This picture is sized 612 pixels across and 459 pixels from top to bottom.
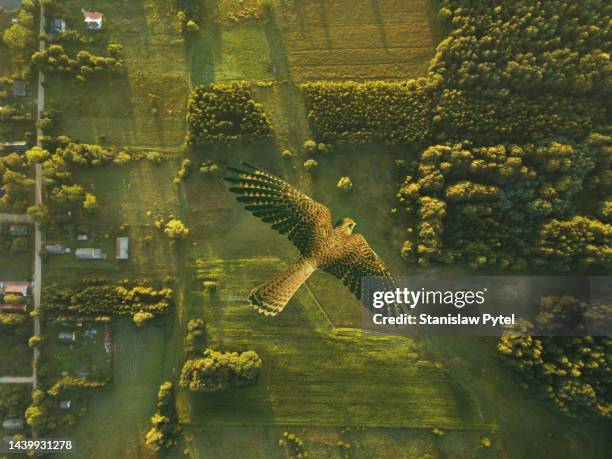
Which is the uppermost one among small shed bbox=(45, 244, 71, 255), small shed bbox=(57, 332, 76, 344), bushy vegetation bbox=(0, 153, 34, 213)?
bushy vegetation bbox=(0, 153, 34, 213)

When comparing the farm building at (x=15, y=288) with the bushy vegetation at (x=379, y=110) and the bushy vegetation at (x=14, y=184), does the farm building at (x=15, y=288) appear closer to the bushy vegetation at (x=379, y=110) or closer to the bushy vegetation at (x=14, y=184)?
the bushy vegetation at (x=14, y=184)

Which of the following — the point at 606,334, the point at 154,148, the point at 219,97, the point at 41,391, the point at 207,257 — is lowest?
the point at 41,391

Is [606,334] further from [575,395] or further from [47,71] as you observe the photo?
[47,71]

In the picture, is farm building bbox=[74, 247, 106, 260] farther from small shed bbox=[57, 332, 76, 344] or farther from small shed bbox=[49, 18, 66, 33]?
small shed bbox=[49, 18, 66, 33]

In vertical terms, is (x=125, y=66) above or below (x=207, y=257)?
above

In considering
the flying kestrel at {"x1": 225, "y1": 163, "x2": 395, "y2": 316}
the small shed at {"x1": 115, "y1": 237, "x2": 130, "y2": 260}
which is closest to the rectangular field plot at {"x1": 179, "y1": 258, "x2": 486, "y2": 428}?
the small shed at {"x1": 115, "y1": 237, "x2": 130, "y2": 260}

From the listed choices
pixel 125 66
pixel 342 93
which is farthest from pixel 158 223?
pixel 342 93

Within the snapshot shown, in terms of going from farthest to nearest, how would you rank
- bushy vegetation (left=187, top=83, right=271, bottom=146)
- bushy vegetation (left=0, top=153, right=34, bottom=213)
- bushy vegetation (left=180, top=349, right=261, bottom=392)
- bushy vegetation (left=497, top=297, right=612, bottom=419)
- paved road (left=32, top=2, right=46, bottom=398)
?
paved road (left=32, top=2, right=46, bottom=398) → bushy vegetation (left=0, top=153, right=34, bottom=213) → bushy vegetation (left=187, top=83, right=271, bottom=146) → bushy vegetation (left=180, top=349, right=261, bottom=392) → bushy vegetation (left=497, top=297, right=612, bottom=419)
